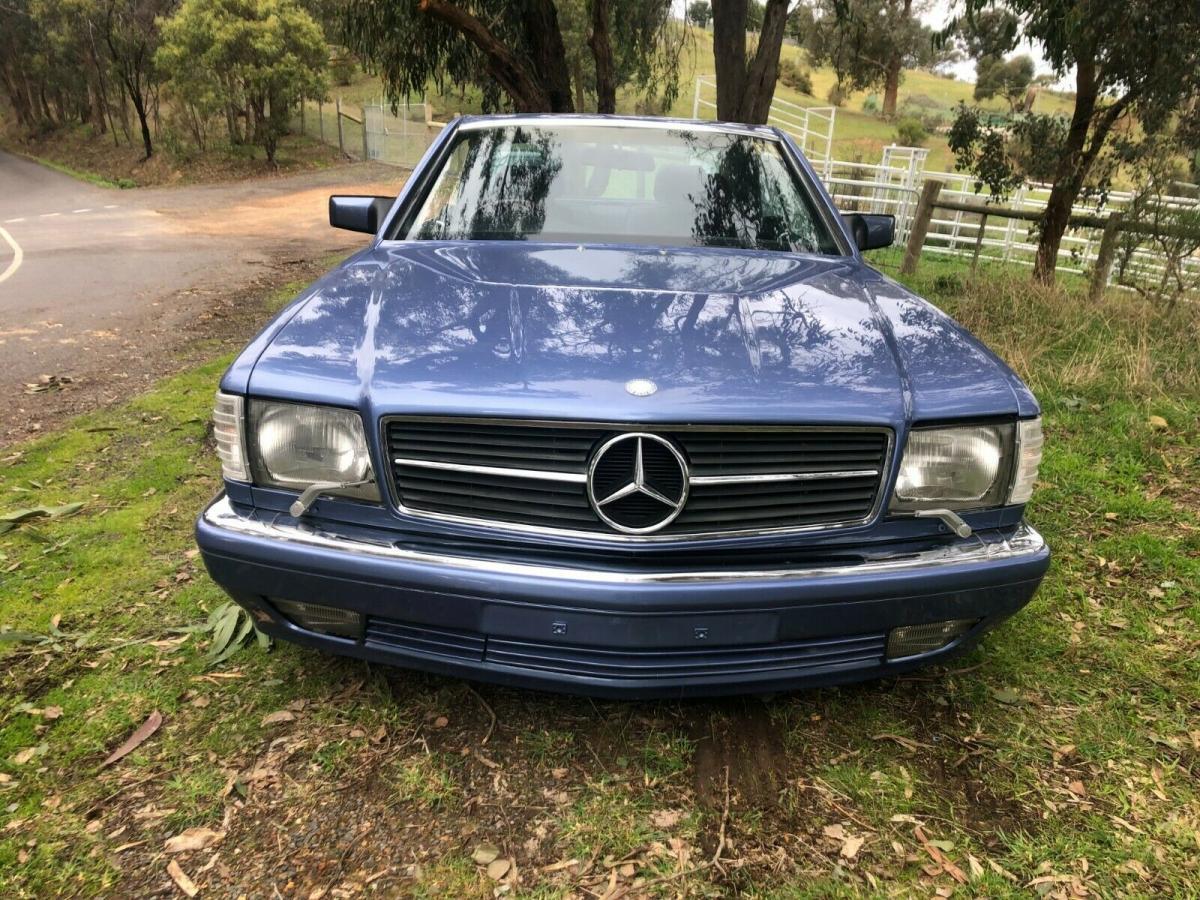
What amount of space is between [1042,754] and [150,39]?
33.2 meters

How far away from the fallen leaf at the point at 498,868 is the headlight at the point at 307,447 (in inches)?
35.8

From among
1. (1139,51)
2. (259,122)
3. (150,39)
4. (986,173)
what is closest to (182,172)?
(259,122)

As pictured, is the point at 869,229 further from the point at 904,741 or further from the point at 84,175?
the point at 84,175

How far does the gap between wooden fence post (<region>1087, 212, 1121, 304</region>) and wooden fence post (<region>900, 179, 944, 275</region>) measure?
138 inches

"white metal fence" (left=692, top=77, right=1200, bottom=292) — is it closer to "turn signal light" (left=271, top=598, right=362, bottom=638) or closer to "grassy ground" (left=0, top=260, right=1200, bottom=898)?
"grassy ground" (left=0, top=260, right=1200, bottom=898)

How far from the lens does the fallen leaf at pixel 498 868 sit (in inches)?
75.0

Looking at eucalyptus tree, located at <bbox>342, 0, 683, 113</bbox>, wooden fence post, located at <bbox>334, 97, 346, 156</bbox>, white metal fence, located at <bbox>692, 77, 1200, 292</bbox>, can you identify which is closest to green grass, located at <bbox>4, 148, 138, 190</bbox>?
wooden fence post, located at <bbox>334, 97, 346, 156</bbox>

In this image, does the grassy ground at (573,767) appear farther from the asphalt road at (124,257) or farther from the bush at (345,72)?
the bush at (345,72)

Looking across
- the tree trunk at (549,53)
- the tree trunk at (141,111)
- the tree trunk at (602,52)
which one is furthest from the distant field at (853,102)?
the tree trunk at (141,111)

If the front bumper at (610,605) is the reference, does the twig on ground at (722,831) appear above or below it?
below

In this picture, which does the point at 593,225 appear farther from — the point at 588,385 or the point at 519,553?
the point at 519,553

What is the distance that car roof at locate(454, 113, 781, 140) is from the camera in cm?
356

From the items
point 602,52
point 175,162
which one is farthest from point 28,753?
point 175,162

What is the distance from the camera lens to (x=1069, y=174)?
8430 millimetres
